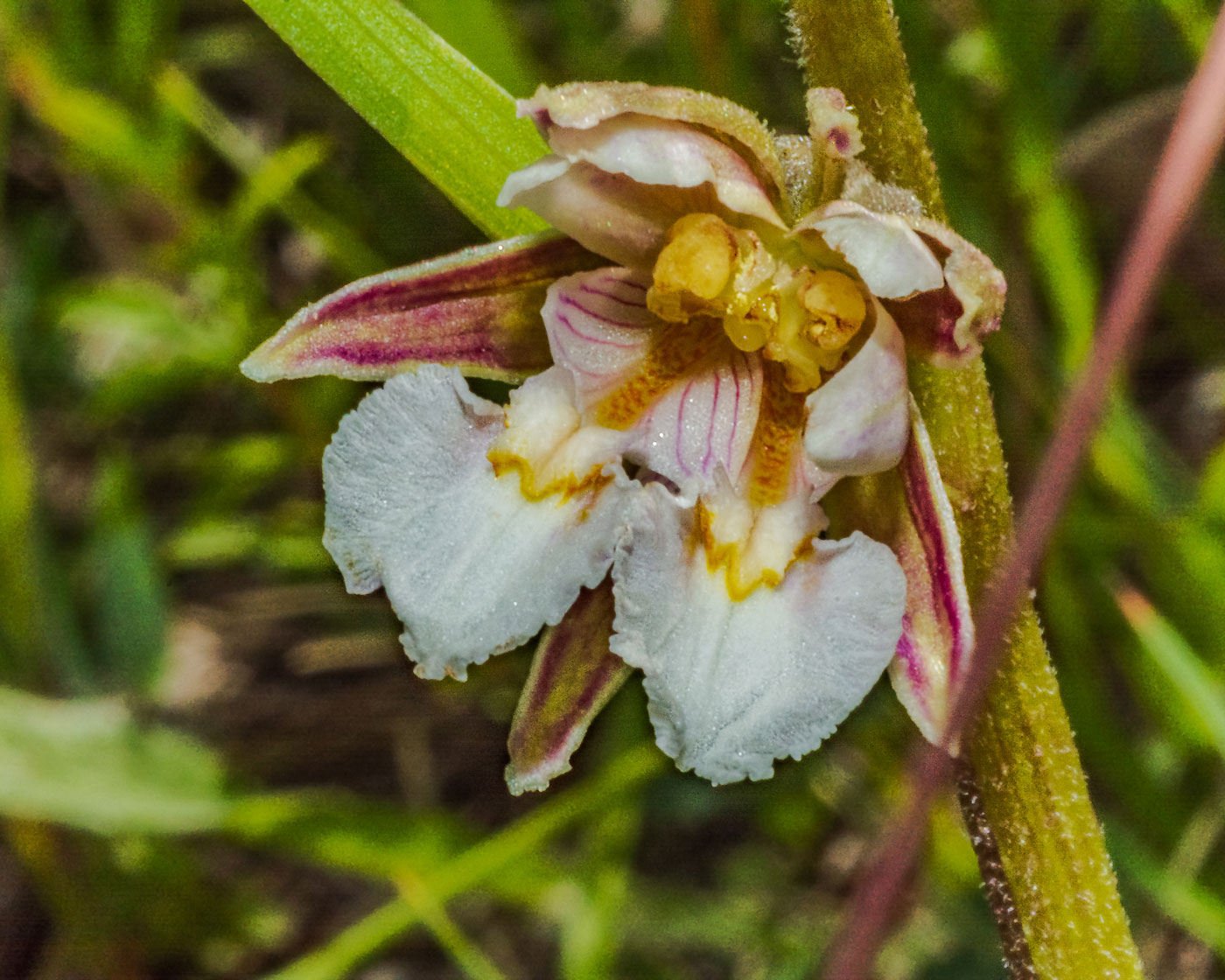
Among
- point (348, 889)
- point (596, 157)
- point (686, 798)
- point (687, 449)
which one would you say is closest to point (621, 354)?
point (687, 449)

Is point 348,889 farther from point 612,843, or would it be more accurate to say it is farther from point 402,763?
point 612,843

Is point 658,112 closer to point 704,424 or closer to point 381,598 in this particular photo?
point 704,424

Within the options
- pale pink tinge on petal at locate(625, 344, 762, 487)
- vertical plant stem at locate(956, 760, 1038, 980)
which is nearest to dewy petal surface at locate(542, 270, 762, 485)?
pale pink tinge on petal at locate(625, 344, 762, 487)

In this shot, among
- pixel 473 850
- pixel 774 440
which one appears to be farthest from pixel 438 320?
pixel 473 850

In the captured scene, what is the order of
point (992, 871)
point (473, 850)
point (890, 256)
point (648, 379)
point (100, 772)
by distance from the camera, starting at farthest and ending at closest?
point (100, 772) < point (473, 850) < point (648, 379) < point (992, 871) < point (890, 256)

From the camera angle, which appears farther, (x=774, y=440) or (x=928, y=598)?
(x=774, y=440)

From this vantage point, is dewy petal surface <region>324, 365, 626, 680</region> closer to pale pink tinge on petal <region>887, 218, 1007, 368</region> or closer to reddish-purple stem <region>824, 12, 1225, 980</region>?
pale pink tinge on petal <region>887, 218, 1007, 368</region>

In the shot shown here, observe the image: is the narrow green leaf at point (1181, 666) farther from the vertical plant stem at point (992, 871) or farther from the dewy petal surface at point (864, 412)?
the dewy petal surface at point (864, 412)

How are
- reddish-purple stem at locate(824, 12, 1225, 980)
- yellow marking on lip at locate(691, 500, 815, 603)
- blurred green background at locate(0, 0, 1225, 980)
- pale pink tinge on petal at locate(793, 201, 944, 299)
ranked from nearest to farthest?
reddish-purple stem at locate(824, 12, 1225, 980) → pale pink tinge on petal at locate(793, 201, 944, 299) → yellow marking on lip at locate(691, 500, 815, 603) → blurred green background at locate(0, 0, 1225, 980)
